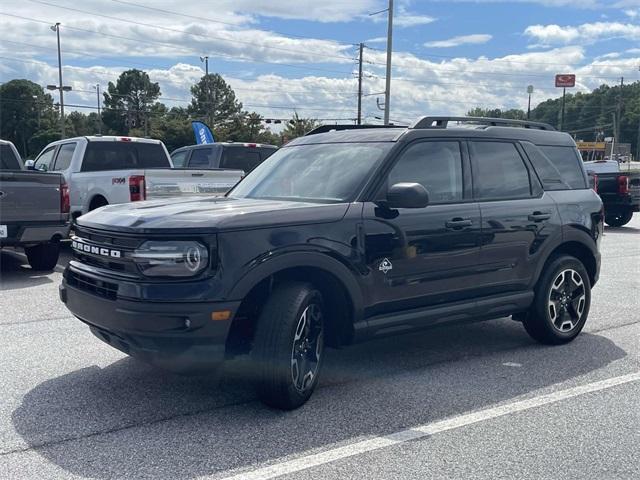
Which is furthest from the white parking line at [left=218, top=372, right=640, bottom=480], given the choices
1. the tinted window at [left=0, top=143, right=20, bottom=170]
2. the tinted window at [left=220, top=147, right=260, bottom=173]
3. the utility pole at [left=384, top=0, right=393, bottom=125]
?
the utility pole at [left=384, top=0, right=393, bottom=125]

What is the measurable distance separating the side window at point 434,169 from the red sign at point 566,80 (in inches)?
4004

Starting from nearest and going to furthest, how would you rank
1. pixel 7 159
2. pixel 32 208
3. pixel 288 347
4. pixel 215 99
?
pixel 288 347 → pixel 32 208 → pixel 7 159 → pixel 215 99

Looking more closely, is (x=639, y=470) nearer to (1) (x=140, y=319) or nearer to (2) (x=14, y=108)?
(1) (x=140, y=319)

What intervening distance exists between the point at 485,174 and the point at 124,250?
302cm

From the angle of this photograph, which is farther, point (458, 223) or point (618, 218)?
point (618, 218)

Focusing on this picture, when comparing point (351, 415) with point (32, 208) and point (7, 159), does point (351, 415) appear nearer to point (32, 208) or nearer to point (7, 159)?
point (32, 208)

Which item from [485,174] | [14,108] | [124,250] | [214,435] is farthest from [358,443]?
[14,108]

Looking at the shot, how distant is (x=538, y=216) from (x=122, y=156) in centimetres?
886

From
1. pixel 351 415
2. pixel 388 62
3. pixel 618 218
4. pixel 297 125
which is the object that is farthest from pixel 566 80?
pixel 351 415

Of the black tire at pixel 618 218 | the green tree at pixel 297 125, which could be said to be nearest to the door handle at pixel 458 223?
the black tire at pixel 618 218

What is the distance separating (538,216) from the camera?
19.0 feet

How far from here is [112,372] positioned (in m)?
5.05

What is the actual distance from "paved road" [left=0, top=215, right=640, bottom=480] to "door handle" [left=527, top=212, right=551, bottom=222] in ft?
3.90

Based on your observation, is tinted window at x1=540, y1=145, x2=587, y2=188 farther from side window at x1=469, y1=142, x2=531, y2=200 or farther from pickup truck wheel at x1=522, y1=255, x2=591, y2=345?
pickup truck wheel at x1=522, y1=255, x2=591, y2=345
